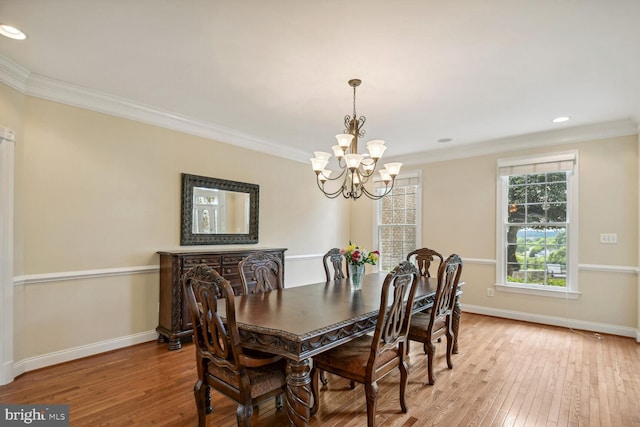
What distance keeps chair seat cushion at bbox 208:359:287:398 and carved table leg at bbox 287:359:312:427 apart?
0.52 ft

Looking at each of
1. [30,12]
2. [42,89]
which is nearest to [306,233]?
[42,89]

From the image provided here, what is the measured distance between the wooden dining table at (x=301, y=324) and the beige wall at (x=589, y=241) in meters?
2.77

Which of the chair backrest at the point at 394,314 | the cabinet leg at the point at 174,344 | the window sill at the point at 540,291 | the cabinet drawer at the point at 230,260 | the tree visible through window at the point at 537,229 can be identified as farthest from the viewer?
the tree visible through window at the point at 537,229

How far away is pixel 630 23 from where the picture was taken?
6.91 ft

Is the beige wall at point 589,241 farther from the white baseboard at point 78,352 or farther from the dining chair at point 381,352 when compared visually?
the white baseboard at point 78,352

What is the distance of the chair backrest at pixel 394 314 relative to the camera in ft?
6.57

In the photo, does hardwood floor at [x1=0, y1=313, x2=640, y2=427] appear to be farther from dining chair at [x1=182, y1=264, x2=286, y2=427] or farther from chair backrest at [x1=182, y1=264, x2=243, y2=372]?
chair backrest at [x1=182, y1=264, x2=243, y2=372]

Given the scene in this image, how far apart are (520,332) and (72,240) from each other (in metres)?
5.21

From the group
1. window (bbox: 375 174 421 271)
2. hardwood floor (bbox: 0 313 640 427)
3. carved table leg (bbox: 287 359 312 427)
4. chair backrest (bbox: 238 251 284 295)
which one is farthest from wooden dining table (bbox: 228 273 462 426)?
window (bbox: 375 174 421 271)

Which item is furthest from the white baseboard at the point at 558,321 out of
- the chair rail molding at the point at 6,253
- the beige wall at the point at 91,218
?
the chair rail molding at the point at 6,253

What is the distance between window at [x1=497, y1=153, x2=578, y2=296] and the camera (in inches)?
174

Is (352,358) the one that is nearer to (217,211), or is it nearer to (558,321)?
(217,211)

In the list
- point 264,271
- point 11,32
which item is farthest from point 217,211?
point 11,32

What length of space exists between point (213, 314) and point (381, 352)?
1.07m
